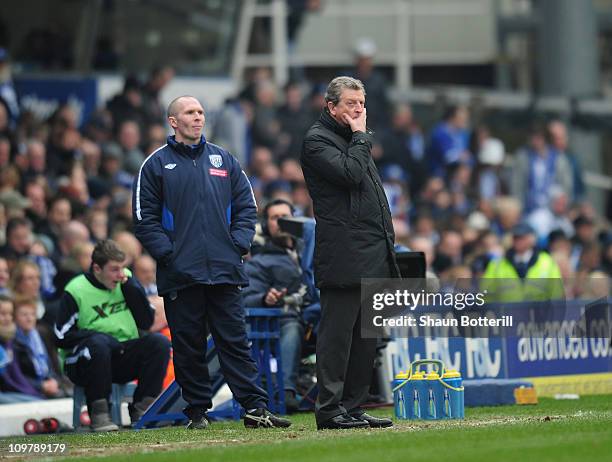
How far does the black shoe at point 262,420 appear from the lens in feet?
37.3

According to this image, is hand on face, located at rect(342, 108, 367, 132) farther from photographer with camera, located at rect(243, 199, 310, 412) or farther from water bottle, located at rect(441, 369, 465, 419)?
photographer with camera, located at rect(243, 199, 310, 412)

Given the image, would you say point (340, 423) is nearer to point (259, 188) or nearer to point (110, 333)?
point (110, 333)

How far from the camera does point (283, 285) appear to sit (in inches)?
563

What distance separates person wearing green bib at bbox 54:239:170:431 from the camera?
12.9 m

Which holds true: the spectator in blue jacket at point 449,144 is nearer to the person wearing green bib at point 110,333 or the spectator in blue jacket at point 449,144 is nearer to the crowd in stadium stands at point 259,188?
the crowd in stadium stands at point 259,188

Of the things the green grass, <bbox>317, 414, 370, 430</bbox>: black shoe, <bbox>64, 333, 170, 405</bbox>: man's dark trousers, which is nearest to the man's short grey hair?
<bbox>317, 414, 370, 430</bbox>: black shoe

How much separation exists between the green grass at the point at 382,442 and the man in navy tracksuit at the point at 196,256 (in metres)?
0.33

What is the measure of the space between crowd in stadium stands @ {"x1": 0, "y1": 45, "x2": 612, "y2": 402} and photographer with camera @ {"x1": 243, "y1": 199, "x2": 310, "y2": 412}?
0.95 meters

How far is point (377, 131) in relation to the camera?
24.1m

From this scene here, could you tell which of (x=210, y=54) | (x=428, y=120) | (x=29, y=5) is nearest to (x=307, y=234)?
(x=29, y=5)

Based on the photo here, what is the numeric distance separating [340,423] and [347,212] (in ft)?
4.57

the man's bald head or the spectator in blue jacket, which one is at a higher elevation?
the spectator in blue jacket

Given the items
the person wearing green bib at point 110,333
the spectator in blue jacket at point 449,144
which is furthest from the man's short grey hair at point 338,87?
the spectator in blue jacket at point 449,144

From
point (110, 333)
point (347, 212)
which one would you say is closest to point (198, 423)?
point (110, 333)
